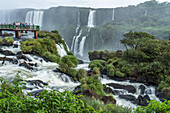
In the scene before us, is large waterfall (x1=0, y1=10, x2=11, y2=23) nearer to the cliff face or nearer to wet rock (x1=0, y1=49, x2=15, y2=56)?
the cliff face

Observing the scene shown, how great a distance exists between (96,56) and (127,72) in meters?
10.3

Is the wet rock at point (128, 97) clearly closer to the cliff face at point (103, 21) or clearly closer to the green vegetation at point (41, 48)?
the green vegetation at point (41, 48)

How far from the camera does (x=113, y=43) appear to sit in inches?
1606

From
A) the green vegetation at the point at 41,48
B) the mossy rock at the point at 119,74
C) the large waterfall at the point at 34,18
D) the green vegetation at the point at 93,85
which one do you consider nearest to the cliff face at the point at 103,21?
the large waterfall at the point at 34,18

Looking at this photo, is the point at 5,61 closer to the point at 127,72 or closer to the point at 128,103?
the point at 128,103

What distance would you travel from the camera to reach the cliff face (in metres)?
41.6

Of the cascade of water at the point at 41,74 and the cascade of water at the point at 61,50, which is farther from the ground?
the cascade of water at the point at 61,50

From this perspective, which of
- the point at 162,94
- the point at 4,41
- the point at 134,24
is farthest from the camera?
the point at 134,24

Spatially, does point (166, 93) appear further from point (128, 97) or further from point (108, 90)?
point (108, 90)

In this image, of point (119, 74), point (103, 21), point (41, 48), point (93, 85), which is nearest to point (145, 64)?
point (119, 74)

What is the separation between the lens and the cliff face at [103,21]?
41594 millimetres

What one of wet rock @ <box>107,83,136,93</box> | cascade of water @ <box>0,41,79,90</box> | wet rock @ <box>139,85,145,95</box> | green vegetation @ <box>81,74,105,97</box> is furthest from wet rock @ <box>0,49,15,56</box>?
wet rock @ <box>139,85,145,95</box>

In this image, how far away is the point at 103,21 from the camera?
55188mm

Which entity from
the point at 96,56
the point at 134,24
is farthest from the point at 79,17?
the point at 96,56
